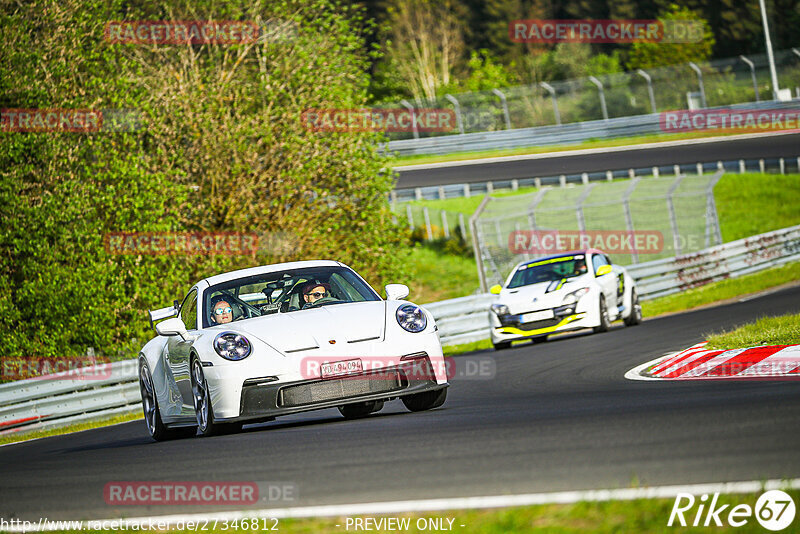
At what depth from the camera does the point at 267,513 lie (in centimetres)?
539

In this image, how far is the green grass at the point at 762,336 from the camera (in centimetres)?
1159

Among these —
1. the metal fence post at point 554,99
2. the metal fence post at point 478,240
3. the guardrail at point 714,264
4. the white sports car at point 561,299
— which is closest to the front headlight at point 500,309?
the white sports car at point 561,299

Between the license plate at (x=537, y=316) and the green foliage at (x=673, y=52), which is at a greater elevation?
the green foliage at (x=673, y=52)

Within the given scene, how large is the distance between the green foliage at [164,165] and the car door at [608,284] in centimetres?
823

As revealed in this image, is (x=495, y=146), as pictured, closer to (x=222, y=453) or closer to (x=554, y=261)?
(x=554, y=261)

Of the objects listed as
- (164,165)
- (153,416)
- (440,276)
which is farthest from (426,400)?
(440,276)

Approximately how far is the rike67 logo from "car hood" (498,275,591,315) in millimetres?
14035

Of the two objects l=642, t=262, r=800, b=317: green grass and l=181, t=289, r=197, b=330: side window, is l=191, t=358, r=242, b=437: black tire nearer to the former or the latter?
l=181, t=289, r=197, b=330: side window
